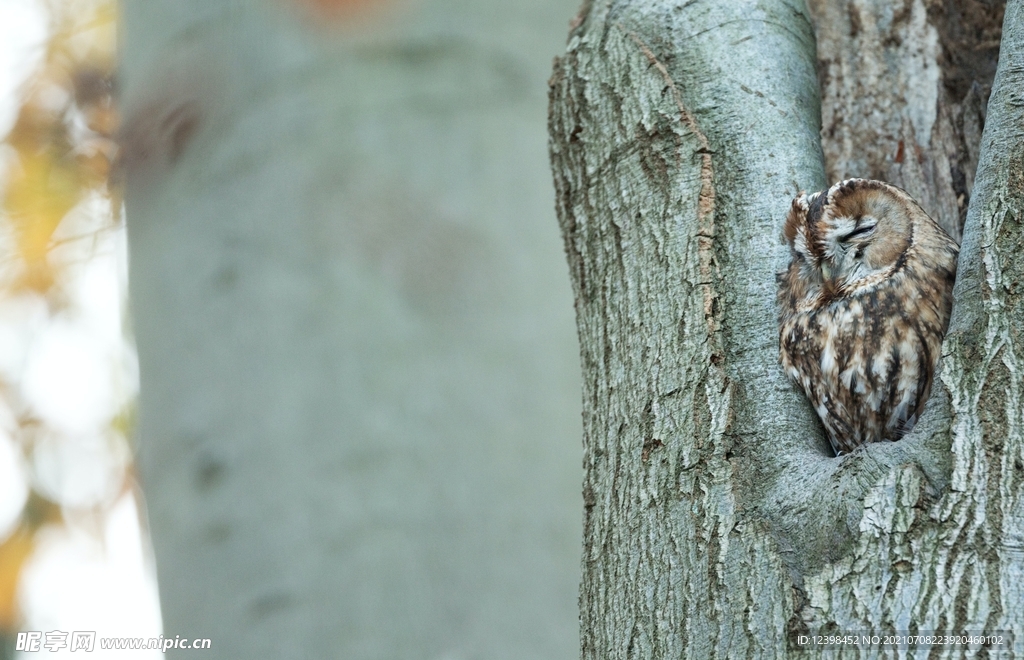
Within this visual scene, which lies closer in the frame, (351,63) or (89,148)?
(351,63)

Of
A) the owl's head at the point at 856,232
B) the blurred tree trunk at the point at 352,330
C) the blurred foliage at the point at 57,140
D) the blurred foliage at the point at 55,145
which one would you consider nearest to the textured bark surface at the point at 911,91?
the owl's head at the point at 856,232

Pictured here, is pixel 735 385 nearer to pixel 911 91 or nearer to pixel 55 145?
pixel 911 91

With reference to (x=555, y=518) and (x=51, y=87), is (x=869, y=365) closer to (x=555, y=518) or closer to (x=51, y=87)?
(x=555, y=518)

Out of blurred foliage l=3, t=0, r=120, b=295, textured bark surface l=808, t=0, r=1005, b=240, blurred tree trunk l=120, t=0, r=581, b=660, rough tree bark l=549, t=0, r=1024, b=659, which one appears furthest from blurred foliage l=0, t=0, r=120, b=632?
textured bark surface l=808, t=0, r=1005, b=240

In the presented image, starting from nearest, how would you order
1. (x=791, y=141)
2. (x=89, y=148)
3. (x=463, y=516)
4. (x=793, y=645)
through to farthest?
(x=793, y=645) → (x=791, y=141) → (x=463, y=516) → (x=89, y=148)

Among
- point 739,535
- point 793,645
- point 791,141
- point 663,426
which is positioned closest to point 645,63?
point 791,141

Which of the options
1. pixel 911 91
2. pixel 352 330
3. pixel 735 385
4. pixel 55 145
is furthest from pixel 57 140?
pixel 735 385
